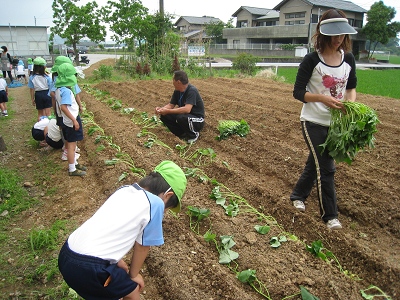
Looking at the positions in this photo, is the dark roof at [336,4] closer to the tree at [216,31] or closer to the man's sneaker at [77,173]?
the tree at [216,31]

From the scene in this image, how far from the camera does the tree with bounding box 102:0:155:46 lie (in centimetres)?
2074

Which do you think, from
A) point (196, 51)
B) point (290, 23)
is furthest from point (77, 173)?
point (290, 23)

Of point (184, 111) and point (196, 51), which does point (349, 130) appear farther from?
point (196, 51)

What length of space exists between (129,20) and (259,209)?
2032 centimetres

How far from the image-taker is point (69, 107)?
187 inches

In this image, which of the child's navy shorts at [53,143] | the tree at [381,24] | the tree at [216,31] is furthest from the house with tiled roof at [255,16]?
the child's navy shorts at [53,143]

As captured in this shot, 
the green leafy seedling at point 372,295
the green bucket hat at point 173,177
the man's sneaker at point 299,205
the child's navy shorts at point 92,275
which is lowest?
the green leafy seedling at point 372,295

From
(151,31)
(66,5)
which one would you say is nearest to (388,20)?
(151,31)

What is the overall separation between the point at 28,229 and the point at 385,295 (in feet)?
10.9

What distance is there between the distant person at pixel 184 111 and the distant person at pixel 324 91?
8.96ft

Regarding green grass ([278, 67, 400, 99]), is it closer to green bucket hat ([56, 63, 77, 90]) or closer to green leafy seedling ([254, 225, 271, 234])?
green leafy seedling ([254, 225, 271, 234])

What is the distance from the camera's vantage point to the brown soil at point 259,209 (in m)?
2.78

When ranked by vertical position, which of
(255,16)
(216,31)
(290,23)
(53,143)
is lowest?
(53,143)

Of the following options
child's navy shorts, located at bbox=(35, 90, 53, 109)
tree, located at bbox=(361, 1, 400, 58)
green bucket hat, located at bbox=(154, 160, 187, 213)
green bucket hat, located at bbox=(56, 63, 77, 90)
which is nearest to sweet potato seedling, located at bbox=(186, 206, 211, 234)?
green bucket hat, located at bbox=(154, 160, 187, 213)
